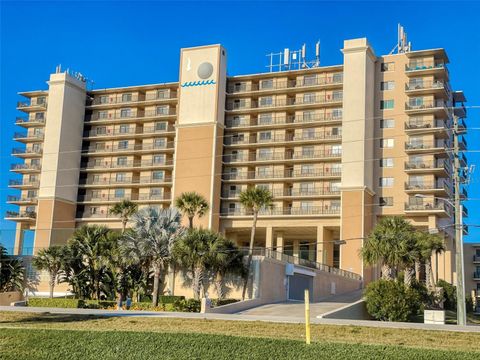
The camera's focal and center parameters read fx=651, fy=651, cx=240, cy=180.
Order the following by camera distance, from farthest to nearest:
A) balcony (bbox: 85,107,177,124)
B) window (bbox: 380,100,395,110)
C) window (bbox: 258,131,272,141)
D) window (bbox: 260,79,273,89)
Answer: balcony (bbox: 85,107,177,124) < window (bbox: 260,79,273,89) < window (bbox: 258,131,272,141) < window (bbox: 380,100,395,110)

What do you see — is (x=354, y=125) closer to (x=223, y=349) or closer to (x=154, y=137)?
(x=154, y=137)

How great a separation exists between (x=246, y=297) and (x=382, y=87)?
4546cm

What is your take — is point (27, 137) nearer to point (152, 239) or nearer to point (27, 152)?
point (27, 152)

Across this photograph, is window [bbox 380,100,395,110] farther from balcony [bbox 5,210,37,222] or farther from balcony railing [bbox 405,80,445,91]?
balcony [bbox 5,210,37,222]

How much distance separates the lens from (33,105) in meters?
105

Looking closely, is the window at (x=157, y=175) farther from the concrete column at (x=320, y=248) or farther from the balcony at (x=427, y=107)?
the balcony at (x=427, y=107)

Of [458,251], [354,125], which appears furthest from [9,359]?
[354,125]

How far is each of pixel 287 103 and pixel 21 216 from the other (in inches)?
1751

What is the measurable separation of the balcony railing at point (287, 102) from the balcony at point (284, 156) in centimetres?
692

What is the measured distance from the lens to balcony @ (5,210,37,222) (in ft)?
327

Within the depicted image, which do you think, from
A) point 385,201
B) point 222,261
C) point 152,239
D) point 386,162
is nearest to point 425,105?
point 386,162

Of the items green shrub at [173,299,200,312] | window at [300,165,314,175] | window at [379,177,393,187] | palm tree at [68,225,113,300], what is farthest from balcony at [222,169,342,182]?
green shrub at [173,299,200,312]

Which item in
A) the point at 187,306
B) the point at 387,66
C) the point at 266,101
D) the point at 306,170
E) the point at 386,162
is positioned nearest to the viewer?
the point at 187,306

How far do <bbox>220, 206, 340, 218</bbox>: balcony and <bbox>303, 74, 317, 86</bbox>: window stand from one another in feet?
57.7
